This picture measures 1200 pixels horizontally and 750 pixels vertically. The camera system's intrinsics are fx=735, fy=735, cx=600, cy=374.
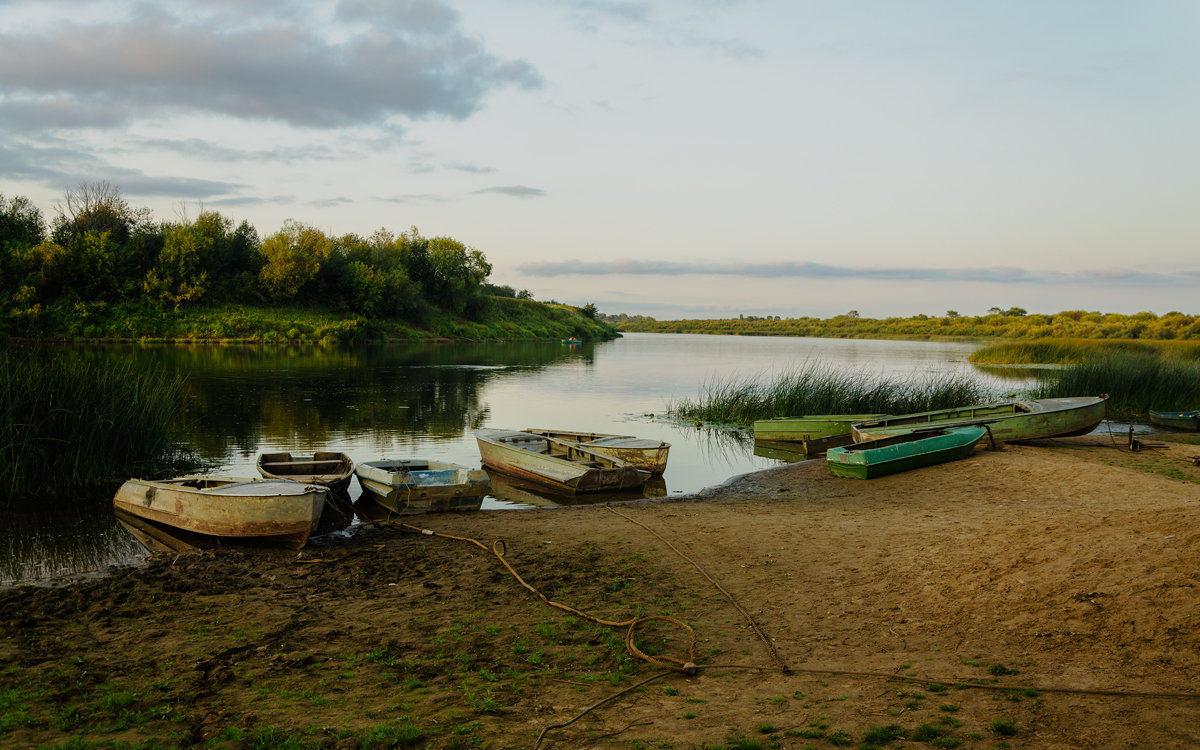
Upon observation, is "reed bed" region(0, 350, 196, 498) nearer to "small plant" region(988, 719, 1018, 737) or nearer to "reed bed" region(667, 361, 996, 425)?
"small plant" region(988, 719, 1018, 737)

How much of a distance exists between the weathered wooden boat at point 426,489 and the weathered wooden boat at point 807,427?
35.9 ft

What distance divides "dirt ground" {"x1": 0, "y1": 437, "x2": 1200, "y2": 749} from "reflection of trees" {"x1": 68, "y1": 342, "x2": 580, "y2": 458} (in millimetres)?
11070

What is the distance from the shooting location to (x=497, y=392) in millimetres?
35125

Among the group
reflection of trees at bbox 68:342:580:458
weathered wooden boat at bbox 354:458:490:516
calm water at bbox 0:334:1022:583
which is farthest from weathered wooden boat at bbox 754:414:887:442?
weathered wooden boat at bbox 354:458:490:516

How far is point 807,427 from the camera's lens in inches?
816

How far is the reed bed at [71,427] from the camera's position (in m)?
12.3

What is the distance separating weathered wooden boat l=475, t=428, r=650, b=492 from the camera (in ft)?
46.5

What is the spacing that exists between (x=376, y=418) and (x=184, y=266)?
178ft

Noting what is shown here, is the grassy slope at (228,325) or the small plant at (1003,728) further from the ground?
the grassy slope at (228,325)

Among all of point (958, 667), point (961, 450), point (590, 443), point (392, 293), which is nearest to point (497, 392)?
point (590, 443)

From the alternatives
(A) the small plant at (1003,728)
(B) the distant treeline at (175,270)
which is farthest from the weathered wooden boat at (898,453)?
(B) the distant treeline at (175,270)

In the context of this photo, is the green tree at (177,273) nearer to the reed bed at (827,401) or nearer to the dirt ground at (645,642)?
the reed bed at (827,401)

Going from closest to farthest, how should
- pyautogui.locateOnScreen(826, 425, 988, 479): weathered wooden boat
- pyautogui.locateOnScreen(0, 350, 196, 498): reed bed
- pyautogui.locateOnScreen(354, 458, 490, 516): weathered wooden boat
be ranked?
pyautogui.locateOnScreen(354, 458, 490, 516): weathered wooden boat < pyautogui.locateOnScreen(0, 350, 196, 498): reed bed < pyautogui.locateOnScreen(826, 425, 988, 479): weathered wooden boat

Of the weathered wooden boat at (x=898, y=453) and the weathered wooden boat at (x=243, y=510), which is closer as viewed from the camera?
the weathered wooden boat at (x=243, y=510)
